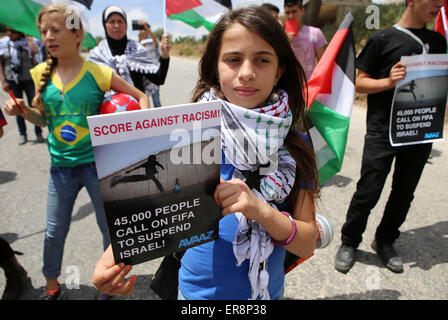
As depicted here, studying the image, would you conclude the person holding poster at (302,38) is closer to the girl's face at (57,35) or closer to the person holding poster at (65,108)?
the person holding poster at (65,108)

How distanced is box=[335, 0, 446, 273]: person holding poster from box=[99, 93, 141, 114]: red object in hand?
1724 mm

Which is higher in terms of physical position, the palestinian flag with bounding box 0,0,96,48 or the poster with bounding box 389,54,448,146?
the palestinian flag with bounding box 0,0,96,48

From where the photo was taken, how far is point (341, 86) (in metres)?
2.01

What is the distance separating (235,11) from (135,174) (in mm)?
763

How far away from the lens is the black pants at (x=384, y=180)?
2420mm

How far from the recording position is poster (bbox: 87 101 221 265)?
0.81 metres

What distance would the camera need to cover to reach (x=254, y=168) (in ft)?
3.82

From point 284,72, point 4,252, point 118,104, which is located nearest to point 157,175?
point 284,72

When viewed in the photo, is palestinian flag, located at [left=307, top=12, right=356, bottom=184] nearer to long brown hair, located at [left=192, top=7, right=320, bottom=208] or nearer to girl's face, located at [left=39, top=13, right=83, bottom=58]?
long brown hair, located at [left=192, top=7, right=320, bottom=208]

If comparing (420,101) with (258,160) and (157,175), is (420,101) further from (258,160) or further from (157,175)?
(157,175)

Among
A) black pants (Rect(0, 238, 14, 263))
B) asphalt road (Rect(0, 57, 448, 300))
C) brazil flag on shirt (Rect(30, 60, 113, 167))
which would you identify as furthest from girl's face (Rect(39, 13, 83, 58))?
black pants (Rect(0, 238, 14, 263))
